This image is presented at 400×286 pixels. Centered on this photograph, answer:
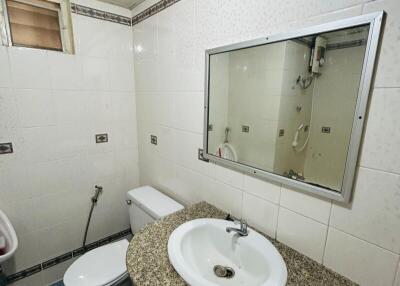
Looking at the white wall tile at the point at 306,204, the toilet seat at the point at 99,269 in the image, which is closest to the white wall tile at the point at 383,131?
the white wall tile at the point at 306,204

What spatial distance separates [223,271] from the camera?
94 cm

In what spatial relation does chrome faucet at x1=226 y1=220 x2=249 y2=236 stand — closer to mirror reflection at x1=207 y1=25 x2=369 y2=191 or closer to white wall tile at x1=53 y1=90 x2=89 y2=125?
mirror reflection at x1=207 y1=25 x2=369 y2=191

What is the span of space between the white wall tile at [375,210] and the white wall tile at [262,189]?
0.25 meters

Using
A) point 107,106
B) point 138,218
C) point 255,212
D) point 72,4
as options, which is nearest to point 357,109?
point 255,212

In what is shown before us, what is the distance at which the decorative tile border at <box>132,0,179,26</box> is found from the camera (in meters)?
1.33

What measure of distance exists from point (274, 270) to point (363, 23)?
87 centimetres

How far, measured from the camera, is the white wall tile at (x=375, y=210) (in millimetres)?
632

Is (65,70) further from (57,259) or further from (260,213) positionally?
(260,213)

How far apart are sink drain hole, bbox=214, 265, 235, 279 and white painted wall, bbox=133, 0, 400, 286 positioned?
242 mm

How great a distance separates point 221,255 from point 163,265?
34 cm

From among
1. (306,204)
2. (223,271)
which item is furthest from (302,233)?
(223,271)

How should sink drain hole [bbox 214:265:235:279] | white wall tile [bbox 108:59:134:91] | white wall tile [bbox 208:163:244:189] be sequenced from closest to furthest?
sink drain hole [bbox 214:265:235:279]
white wall tile [bbox 208:163:244:189]
white wall tile [bbox 108:59:134:91]

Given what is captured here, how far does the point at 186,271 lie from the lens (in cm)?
74

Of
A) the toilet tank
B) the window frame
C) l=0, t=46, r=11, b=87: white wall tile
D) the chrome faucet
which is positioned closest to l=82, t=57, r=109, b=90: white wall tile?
the window frame
